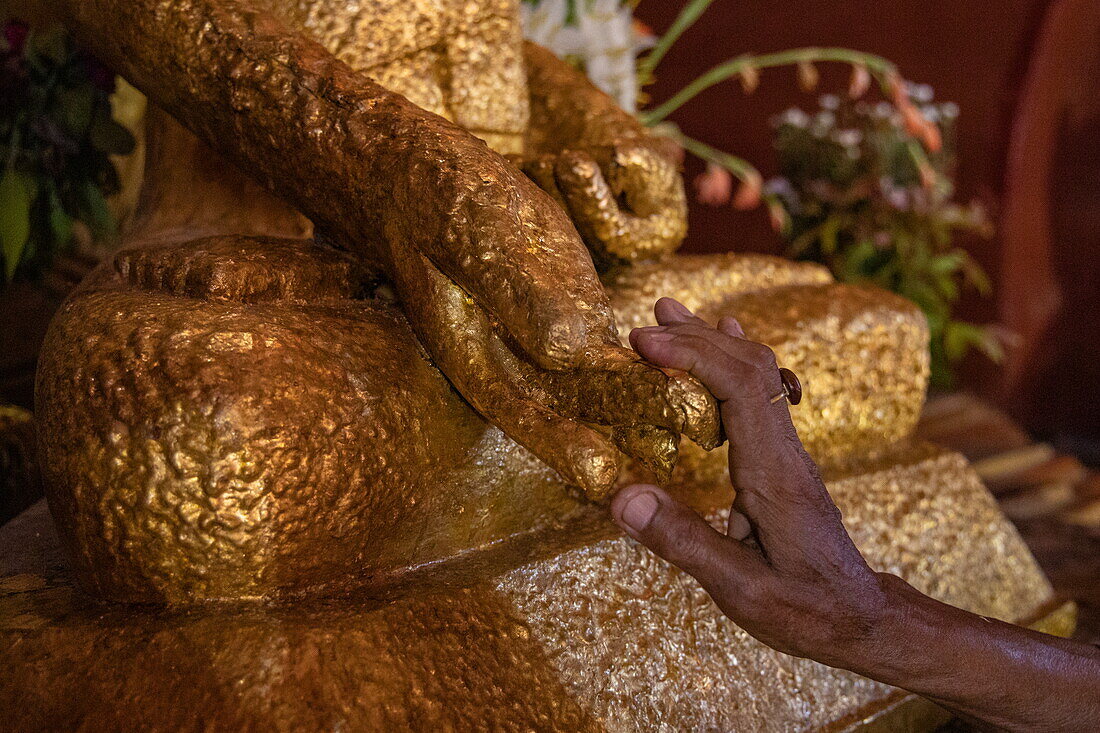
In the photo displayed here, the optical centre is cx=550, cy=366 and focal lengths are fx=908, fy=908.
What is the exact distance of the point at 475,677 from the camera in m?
0.75

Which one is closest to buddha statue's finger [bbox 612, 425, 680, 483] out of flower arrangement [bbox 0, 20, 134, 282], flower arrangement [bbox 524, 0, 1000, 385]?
flower arrangement [bbox 0, 20, 134, 282]

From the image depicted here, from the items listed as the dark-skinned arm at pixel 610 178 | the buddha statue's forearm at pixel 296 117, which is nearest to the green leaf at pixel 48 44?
the buddha statue's forearm at pixel 296 117

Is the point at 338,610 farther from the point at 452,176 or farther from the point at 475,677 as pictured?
the point at 452,176

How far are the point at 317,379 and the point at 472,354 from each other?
127 mm

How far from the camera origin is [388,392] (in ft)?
2.58

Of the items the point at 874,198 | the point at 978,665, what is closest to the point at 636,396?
the point at 978,665

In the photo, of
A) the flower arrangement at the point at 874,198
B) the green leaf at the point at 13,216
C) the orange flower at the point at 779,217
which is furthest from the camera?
the flower arrangement at the point at 874,198

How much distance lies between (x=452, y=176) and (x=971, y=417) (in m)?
2.08

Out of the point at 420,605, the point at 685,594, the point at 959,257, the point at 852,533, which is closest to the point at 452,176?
the point at 420,605

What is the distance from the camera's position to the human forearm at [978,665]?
Answer: 73cm

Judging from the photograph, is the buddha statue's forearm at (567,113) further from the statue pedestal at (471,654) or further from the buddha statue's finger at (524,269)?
the statue pedestal at (471,654)

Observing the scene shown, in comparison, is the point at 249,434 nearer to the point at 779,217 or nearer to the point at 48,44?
the point at 48,44

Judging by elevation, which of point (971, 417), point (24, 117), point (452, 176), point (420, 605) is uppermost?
point (452, 176)

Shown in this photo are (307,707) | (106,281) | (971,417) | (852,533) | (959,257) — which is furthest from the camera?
(959,257)
